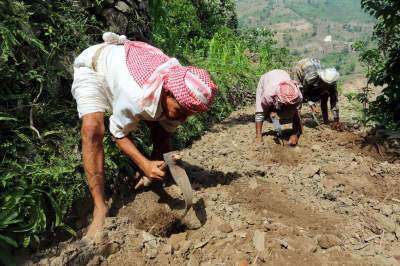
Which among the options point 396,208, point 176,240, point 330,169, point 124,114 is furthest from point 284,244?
point 330,169

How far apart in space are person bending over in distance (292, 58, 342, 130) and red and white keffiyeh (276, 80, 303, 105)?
653 millimetres

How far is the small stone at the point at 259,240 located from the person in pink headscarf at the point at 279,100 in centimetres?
212

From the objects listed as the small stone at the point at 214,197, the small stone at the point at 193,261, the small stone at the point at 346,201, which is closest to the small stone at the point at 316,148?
the small stone at the point at 346,201

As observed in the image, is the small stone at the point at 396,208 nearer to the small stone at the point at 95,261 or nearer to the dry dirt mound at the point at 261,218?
the dry dirt mound at the point at 261,218

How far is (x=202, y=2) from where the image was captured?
36.8 ft

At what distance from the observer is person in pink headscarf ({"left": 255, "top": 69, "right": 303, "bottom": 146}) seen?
4543 millimetres

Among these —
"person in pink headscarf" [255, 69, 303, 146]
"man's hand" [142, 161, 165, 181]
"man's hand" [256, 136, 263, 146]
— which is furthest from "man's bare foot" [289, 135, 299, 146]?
"man's hand" [142, 161, 165, 181]

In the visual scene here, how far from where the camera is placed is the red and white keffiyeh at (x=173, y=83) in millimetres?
2469

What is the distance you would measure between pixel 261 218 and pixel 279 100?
1925 mm

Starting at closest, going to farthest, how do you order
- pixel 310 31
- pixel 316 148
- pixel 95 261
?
1. pixel 95 261
2. pixel 316 148
3. pixel 310 31

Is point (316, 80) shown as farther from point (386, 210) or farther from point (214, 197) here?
point (214, 197)

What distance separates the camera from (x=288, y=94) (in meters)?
4.51

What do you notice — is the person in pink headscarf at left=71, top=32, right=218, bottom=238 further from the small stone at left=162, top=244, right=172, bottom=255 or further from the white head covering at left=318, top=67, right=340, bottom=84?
the white head covering at left=318, top=67, right=340, bottom=84

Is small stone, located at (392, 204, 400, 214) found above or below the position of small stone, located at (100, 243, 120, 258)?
below
